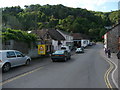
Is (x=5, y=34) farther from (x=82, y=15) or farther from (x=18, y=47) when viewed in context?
(x=82, y=15)

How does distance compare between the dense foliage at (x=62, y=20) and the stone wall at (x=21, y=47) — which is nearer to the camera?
the stone wall at (x=21, y=47)

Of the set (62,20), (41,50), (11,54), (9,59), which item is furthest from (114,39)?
(62,20)

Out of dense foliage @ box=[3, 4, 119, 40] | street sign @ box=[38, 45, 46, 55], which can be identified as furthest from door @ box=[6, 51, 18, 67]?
dense foliage @ box=[3, 4, 119, 40]

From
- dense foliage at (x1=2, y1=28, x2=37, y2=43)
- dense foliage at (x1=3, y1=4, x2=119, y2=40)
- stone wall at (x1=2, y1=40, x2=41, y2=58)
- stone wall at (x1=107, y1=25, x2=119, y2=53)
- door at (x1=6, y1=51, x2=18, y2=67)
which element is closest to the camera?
door at (x1=6, y1=51, x2=18, y2=67)

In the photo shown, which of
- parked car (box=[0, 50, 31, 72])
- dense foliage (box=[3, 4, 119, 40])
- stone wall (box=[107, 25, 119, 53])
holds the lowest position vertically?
parked car (box=[0, 50, 31, 72])

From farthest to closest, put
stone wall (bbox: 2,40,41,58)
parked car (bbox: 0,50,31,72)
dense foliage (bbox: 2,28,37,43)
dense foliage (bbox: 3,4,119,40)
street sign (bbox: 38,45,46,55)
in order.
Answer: dense foliage (bbox: 3,4,119,40) → street sign (bbox: 38,45,46,55) → stone wall (bbox: 2,40,41,58) → dense foliage (bbox: 2,28,37,43) → parked car (bbox: 0,50,31,72)

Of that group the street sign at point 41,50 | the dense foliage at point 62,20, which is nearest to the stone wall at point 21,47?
the street sign at point 41,50

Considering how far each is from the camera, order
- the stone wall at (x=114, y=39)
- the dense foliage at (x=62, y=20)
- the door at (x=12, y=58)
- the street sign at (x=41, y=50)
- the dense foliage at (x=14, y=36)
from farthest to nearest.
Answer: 1. the dense foliage at (x=62, y=20)
2. the stone wall at (x=114, y=39)
3. the street sign at (x=41, y=50)
4. the dense foliage at (x=14, y=36)
5. the door at (x=12, y=58)

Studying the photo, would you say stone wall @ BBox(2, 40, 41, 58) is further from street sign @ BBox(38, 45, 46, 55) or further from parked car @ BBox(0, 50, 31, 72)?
parked car @ BBox(0, 50, 31, 72)

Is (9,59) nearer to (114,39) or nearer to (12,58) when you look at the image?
(12,58)

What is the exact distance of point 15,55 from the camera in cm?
1126

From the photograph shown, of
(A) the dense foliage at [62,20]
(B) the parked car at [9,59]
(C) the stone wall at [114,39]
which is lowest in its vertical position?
(B) the parked car at [9,59]

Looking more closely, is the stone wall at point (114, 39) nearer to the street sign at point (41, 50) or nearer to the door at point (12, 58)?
the street sign at point (41, 50)

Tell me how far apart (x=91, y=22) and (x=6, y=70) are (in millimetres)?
101123
